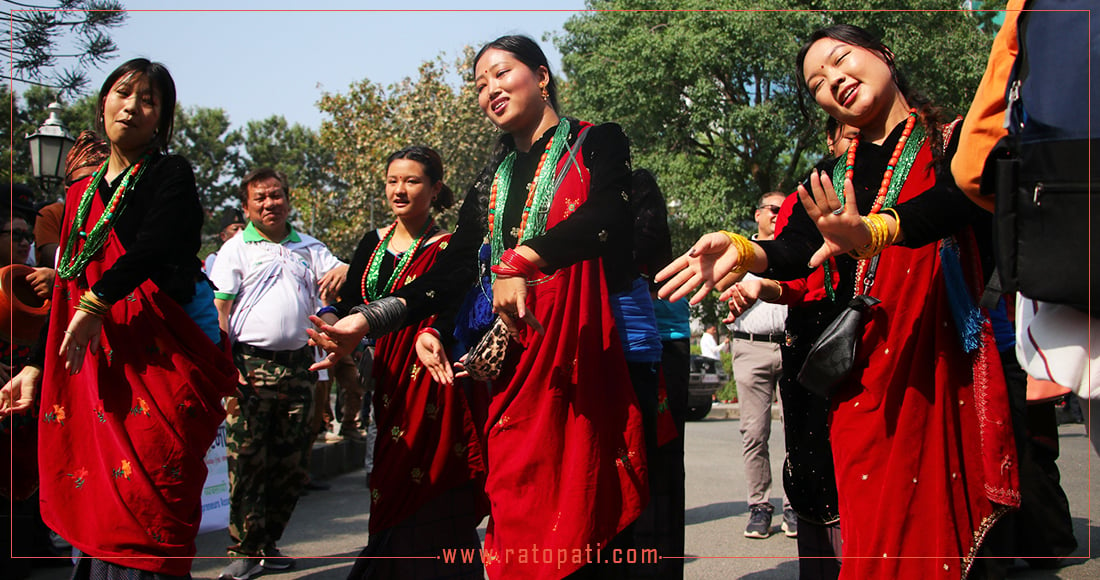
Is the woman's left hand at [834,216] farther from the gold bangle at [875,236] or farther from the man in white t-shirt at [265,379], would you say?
the man in white t-shirt at [265,379]

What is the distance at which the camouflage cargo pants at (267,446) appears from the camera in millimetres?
4836

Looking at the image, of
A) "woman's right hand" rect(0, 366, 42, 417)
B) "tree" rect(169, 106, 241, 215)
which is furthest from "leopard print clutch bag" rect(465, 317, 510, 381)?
"tree" rect(169, 106, 241, 215)

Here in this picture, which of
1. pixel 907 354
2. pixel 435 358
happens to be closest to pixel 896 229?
pixel 907 354

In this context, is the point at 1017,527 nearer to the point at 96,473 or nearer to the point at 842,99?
the point at 842,99

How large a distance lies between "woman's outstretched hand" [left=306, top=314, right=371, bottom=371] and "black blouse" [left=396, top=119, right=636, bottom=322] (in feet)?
0.90

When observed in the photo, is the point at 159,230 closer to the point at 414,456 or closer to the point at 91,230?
the point at 91,230

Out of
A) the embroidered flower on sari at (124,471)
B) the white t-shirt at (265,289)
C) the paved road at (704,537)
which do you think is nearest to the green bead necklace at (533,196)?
the embroidered flower on sari at (124,471)

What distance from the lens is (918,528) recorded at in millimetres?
2424

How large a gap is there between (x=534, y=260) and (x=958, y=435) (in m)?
1.29

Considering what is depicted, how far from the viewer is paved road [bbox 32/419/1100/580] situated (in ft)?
15.5

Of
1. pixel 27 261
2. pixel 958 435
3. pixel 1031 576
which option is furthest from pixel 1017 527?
pixel 27 261

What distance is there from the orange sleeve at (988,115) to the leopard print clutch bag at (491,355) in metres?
1.43

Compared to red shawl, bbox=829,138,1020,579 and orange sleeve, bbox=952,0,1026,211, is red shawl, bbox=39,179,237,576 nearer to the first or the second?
red shawl, bbox=829,138,1020,579

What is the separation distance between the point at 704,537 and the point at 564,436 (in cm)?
323
